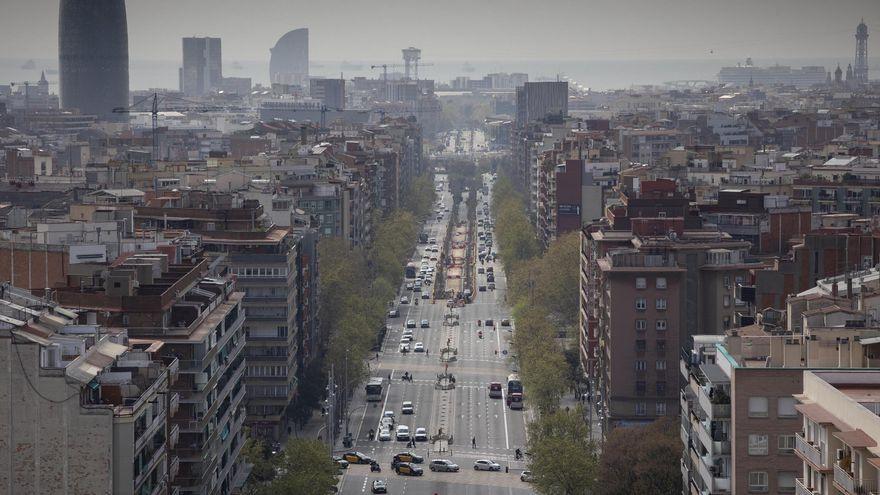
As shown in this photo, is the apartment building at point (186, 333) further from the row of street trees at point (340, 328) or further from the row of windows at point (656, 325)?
the row of windows at point (656, 325)

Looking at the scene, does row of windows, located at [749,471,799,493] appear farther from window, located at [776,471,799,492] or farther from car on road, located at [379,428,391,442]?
car on road, located at [379,428,391,442]

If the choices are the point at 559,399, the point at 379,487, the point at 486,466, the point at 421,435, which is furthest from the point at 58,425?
the point at 559,399

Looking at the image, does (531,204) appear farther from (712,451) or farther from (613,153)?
(712,451)

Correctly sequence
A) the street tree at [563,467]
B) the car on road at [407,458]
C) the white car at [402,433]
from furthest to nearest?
the white car at [402,433] → the car on road at [407,458] → the street tree at [563,467]

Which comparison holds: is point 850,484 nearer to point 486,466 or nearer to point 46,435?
point 46,435

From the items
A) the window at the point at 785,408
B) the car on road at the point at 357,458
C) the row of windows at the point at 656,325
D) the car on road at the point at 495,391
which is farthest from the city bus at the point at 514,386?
the window at the point at 785,408

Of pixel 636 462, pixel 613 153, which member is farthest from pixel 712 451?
pixel 613 153
